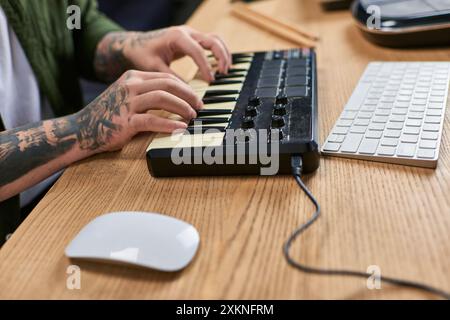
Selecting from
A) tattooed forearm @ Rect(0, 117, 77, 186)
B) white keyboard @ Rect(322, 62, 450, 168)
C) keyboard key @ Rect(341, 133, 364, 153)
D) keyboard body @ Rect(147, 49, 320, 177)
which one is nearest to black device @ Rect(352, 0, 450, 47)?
white keyboard @ Rect(322, 62, 450, 168)

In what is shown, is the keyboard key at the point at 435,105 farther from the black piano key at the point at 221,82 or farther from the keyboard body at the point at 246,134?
the black piano key at the point at 221,82

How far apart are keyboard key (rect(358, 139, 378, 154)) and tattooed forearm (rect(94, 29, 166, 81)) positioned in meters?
0.47

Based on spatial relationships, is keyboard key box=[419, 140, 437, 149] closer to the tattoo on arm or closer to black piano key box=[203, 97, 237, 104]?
black piano key box=[203, 97, 237, 104]

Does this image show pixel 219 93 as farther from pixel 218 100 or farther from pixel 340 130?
pixel 340 130

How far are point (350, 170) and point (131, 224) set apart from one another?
25 centimetres

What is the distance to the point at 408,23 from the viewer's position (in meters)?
0.75

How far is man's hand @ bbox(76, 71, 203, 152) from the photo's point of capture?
0.55m

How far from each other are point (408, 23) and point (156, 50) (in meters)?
0.45

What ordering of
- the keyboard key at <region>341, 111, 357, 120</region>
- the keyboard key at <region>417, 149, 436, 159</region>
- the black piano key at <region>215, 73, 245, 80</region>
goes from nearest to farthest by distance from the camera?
1. the keyboard key at <region>417, 149, 436, 159</region>
2. the keyboard key at <region>341, 111, 357, 120</region>
3. the black piano key at <region>215, 73, 245, 80</region>

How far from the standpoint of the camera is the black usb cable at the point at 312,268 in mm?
340

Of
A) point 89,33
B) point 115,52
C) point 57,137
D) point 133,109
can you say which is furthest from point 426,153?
point 89,33
